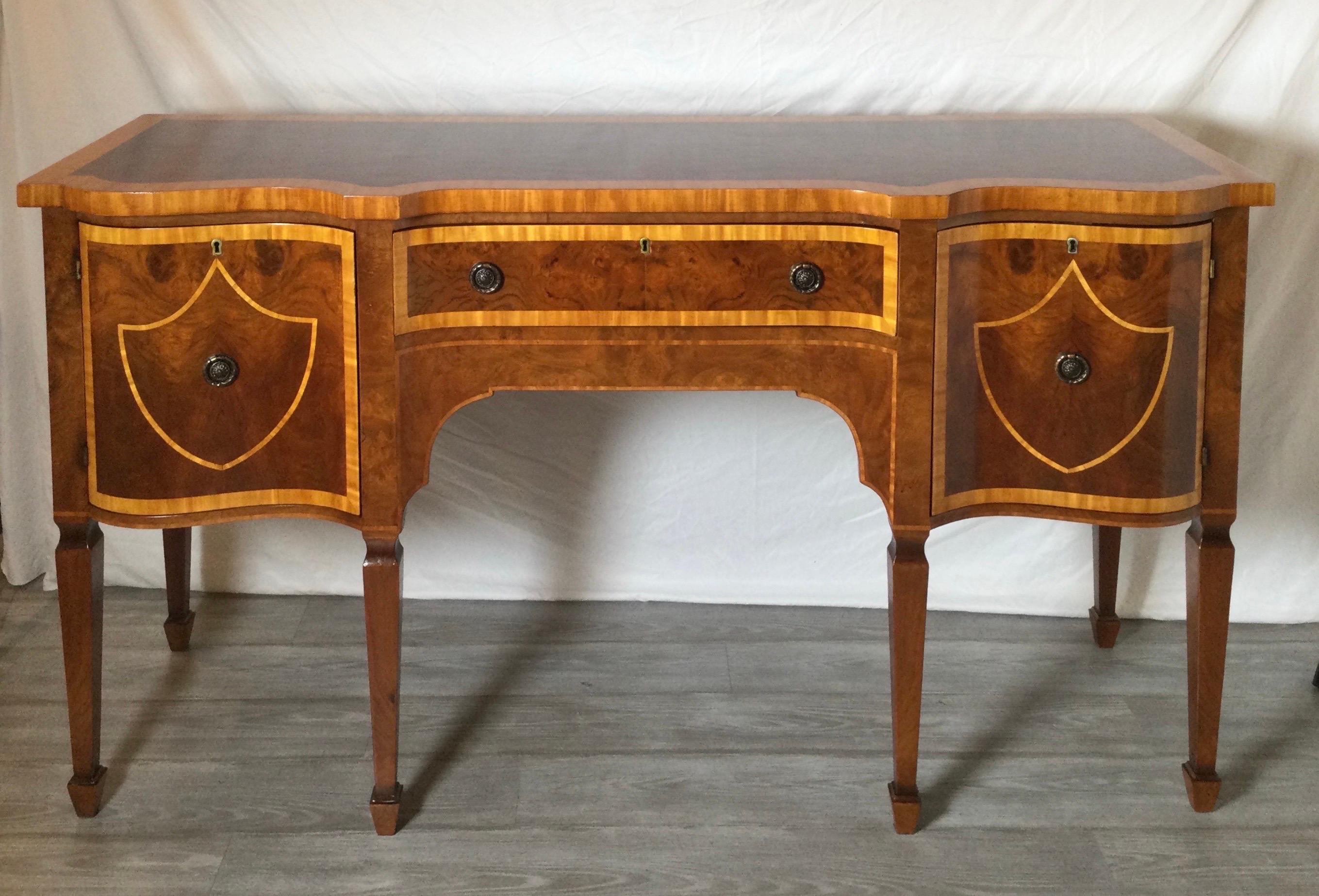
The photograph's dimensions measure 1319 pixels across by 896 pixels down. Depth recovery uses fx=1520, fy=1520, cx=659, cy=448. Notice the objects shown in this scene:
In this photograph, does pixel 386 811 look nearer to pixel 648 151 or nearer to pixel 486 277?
pixel 486 277

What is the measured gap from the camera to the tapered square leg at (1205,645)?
6.44 ft

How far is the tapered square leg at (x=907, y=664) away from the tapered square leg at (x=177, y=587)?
3.92ft

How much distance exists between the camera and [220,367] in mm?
1866

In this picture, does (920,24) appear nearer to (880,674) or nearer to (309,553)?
(880,674)

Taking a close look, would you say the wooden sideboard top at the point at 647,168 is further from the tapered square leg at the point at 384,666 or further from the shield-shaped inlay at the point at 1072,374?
the tapered square leg at the point at 384,666

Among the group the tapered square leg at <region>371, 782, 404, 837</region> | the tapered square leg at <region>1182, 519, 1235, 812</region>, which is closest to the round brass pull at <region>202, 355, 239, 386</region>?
the tapered square leg at <region>371, 782, 404, 837</region>

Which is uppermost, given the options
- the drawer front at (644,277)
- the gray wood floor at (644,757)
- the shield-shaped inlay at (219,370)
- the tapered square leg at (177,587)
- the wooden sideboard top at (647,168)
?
the wooden sideboard top at (647,168)

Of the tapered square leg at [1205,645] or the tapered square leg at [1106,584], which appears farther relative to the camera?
the tapered square leg at [1106,584]

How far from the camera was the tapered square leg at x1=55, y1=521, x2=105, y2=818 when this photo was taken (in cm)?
197

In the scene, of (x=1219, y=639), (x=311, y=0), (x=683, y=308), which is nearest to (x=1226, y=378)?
(x=1219, y=639)

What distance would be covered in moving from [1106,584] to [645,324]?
1066mm

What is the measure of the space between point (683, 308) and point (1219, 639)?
83cm

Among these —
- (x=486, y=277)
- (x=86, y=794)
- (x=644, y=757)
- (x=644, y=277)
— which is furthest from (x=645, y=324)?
(x=86, y=794)

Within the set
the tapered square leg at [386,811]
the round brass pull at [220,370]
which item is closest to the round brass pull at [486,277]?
the round brass pull at [220,370]
